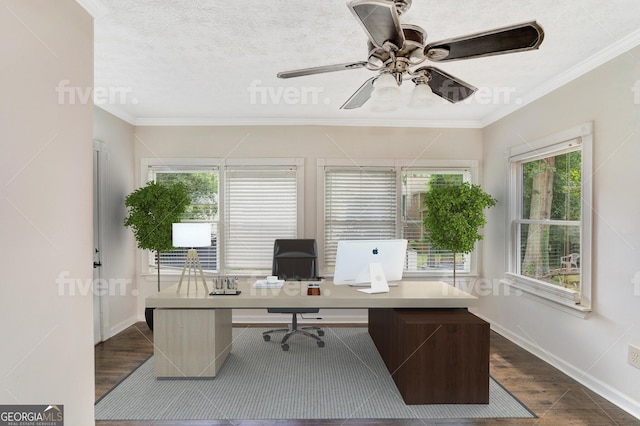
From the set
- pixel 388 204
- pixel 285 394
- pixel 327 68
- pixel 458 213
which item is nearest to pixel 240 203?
pixel 388 204

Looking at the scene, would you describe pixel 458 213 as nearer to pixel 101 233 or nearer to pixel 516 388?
pixel 516 388

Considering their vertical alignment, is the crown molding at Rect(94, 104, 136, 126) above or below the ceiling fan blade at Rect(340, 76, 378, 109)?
above

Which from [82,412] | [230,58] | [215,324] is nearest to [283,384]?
[215,324]

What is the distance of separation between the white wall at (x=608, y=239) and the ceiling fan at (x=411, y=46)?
56.4 inches

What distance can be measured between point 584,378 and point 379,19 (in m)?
3.23

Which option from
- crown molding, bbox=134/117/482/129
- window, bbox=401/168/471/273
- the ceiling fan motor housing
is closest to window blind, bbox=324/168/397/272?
window, bbox=401/168/471/273

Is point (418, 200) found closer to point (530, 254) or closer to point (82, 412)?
point (530, 254)

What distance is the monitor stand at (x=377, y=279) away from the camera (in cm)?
306

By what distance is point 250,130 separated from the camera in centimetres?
463

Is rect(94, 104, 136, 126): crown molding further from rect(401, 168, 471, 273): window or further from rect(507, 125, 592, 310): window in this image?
rect(507, 125, 592, 310): window

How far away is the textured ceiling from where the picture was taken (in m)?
2.15


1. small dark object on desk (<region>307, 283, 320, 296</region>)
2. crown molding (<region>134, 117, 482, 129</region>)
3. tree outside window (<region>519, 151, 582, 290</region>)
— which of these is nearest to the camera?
small dark object on desk (<region>307, 283, 320, 296</region>)

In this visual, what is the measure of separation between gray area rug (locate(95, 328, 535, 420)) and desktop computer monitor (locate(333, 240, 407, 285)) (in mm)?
828

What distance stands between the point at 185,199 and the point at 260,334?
1.78 m
